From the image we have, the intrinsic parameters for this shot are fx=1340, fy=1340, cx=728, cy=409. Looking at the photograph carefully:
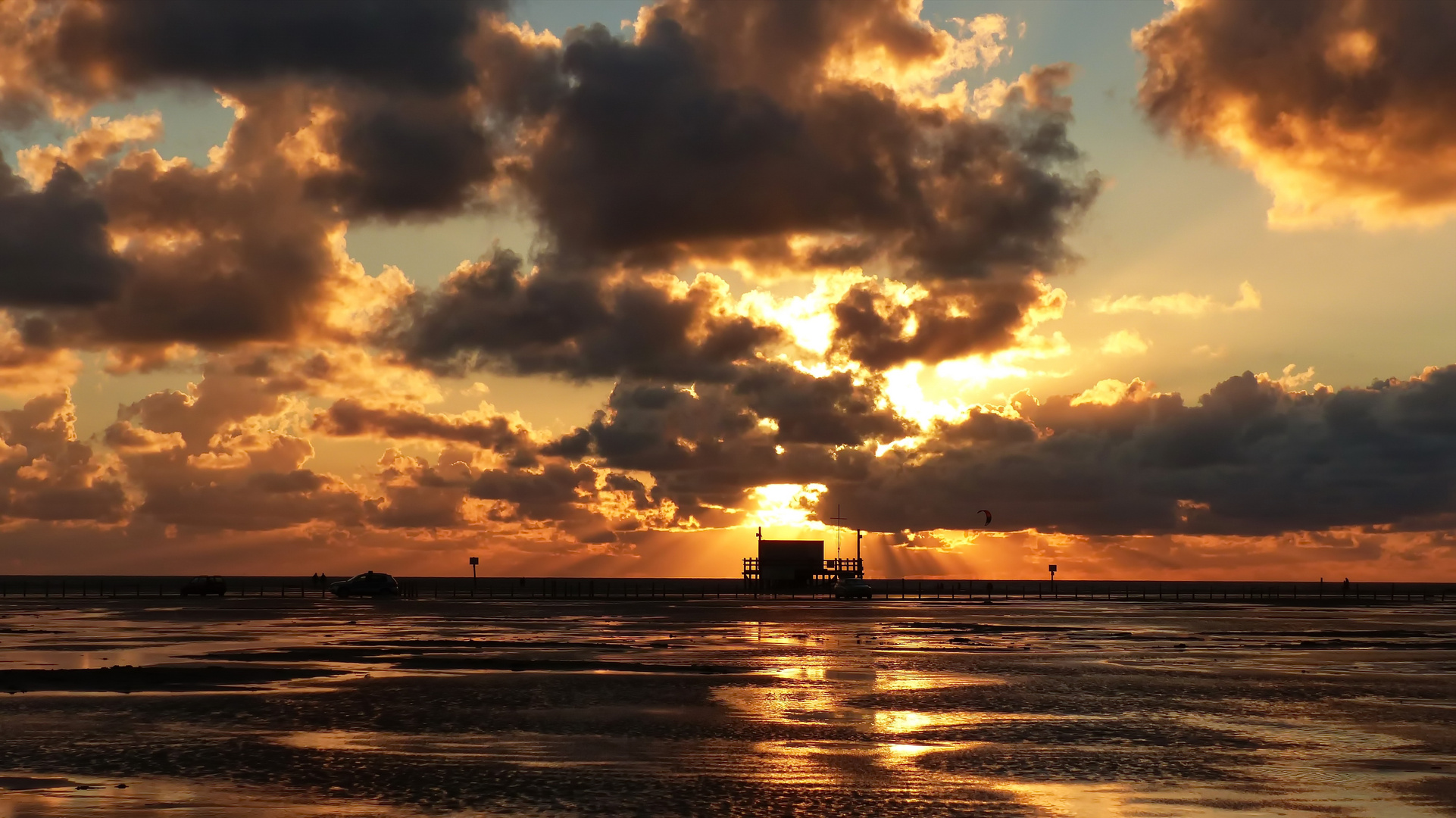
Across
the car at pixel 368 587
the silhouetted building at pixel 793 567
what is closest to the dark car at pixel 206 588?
the car at pixel 368 587

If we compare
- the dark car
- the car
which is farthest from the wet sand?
the dark car

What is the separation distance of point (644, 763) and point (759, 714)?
7743 mm

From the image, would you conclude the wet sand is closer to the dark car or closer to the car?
the car

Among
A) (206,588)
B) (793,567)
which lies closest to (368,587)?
(206,588)

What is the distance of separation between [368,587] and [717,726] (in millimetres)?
111686

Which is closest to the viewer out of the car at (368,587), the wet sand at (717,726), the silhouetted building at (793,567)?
the wet sand at (717,726)

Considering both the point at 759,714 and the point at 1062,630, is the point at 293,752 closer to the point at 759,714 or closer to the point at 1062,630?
the point at 759,714

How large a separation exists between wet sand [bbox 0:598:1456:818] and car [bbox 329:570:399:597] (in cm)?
7124

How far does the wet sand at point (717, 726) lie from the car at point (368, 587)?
71.2m

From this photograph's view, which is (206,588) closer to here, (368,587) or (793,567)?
(368,587)

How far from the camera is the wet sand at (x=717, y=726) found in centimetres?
2044

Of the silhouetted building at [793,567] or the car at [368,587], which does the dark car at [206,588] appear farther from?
the silhouetted building at [793,567]

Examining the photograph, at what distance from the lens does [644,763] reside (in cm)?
2389

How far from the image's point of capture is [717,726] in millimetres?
29156
